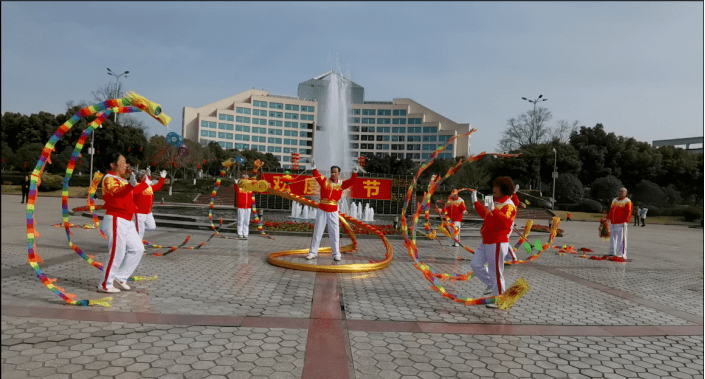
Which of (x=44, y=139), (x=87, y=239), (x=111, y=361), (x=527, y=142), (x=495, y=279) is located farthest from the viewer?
(x=527, y=142)

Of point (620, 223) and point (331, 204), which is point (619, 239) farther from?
point (331, 204)

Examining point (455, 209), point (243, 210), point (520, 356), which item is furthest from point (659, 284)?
point (243, 210)

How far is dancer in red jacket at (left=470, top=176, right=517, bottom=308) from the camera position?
6.28m

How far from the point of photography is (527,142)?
2148 inches

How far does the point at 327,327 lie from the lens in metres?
5.16

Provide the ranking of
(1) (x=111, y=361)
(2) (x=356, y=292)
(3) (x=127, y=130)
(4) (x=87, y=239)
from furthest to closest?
(3) (x=127, y=130)
(4) (x=87, y=239)
(2) (x=356, y=292)
(1) (x=111, y=361)

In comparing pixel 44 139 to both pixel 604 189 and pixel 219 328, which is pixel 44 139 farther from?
pixel 604 189

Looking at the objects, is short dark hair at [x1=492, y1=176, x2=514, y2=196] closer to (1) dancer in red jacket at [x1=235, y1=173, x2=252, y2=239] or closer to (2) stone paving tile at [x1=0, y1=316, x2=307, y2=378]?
(2) stone paving tile at [x1=0, y1=316, x2=307, y2=378]

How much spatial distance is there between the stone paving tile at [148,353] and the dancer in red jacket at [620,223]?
35.5 ft

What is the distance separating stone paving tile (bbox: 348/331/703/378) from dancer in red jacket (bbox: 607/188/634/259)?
7.67 meters

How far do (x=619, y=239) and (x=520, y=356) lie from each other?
31.8 feet

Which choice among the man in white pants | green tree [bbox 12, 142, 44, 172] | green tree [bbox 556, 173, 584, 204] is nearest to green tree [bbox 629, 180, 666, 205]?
green tree [bbox 556, 173, 584, 204]

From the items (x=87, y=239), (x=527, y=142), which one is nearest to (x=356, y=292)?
(x=87, y=239)

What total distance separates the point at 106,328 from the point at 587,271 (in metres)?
9.79
